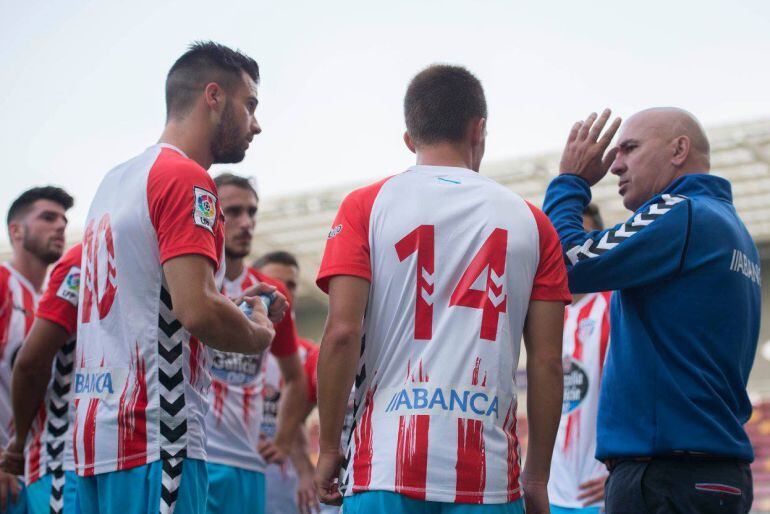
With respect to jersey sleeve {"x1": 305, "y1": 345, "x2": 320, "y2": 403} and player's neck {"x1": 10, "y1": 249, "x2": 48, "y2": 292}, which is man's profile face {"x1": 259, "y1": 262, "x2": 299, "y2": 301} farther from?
player's neck {"x1": 10, "y1": 249, "x2": 48, "y2": 292}

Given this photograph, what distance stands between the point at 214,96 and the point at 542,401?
1.59 metres

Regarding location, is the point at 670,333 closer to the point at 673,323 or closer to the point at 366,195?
the point at 673,323

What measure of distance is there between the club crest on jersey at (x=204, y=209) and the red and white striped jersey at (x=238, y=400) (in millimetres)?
2293

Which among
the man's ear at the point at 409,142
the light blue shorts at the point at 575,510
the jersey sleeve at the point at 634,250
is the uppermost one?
the man's ear at the point at 409,142

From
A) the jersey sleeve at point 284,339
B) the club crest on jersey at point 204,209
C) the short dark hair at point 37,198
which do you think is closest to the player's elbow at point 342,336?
the club crest on jersey at point 204,209

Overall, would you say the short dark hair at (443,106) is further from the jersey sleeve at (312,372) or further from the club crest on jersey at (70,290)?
the jersey sleeve at (312,372)

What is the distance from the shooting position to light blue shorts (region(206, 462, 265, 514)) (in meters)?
5.28

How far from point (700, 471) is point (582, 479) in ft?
8.09

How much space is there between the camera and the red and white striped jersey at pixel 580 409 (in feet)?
17.9

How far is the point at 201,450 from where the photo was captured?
9.71 feet

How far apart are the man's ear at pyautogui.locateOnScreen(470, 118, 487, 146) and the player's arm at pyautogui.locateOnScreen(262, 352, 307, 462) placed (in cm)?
272

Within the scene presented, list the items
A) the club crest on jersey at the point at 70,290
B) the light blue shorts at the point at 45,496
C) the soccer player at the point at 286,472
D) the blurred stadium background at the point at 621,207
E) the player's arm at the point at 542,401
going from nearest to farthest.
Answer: the player's arm at the point at 542,401, the club crest on jersey at the point at 70,290, the light blue shorts at the point at 45,496, the soccer player at the point at 286,472, the blurred stadium background at the point at 621,207

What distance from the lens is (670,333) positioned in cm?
317

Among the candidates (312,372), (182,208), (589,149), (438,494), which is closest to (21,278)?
(312,372)
